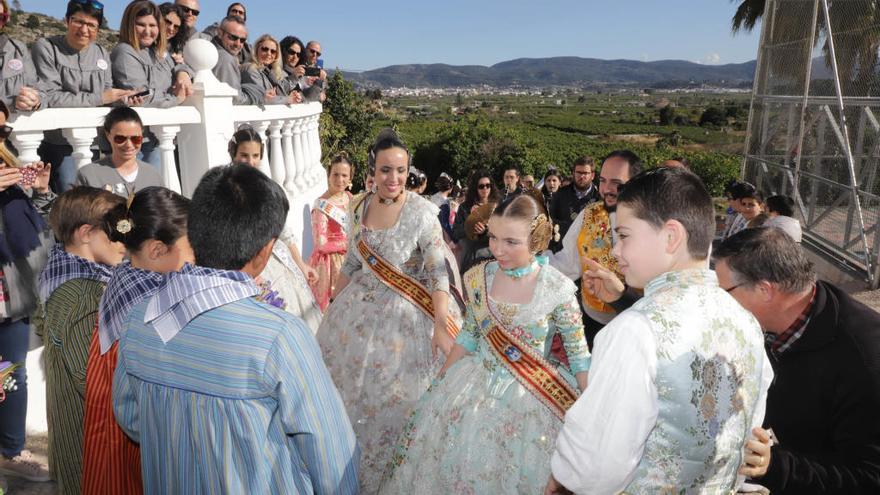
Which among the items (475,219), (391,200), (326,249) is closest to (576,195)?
(475,219)

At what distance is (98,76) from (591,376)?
159 inches

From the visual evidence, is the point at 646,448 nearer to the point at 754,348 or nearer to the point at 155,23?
the point at 754,348

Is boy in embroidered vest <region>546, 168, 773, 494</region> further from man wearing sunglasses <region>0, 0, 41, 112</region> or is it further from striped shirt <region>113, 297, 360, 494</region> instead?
man wearing sunglasses <region>0, 0, 41, 112</region>

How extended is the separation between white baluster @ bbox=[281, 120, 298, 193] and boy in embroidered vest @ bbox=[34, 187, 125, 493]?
4.02 meters

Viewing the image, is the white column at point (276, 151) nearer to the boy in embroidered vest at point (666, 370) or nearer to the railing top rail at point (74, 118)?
the railing top rail at point (74, 118)

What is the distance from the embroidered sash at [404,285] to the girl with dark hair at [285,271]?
21.2 inches

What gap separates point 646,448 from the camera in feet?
5.24

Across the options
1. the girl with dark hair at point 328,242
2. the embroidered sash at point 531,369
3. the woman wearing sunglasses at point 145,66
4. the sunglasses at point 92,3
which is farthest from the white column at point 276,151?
the embroidered sash at point 531,369

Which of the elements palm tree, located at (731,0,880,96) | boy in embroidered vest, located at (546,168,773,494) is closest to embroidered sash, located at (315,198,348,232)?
boy in embroidered vest, located at (546,168,773,494)

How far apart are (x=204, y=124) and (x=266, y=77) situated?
6.68 feet

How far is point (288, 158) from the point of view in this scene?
638 cm

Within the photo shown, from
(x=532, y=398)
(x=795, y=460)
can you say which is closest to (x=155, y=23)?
(x=532, y=398)

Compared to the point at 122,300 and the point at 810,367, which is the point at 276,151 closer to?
the point at 122,300

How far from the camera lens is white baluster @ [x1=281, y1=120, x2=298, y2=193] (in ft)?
20.8
